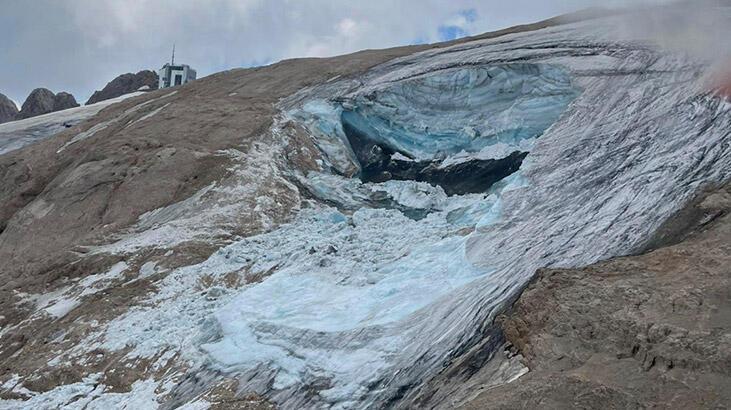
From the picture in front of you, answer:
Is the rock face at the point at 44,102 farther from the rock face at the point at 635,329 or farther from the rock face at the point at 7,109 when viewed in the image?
the rock face at the point at 635,329

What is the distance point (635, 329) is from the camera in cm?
839

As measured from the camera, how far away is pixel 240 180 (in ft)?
66.8

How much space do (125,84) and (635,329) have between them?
58382mm

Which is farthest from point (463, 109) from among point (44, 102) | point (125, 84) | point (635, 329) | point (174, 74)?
point (44, 102)

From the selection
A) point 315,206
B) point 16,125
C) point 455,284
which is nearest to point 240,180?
point 315,206

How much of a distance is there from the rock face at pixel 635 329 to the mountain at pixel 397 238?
3cm

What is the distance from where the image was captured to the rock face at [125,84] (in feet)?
200

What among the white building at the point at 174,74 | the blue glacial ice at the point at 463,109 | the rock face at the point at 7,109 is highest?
the rock face at the point at 7,109

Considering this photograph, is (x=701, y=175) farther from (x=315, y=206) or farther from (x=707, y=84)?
(x=315, y=206)

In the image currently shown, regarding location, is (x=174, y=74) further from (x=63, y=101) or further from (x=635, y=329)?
(x=635, y=329)

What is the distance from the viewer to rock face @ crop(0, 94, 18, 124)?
209ft

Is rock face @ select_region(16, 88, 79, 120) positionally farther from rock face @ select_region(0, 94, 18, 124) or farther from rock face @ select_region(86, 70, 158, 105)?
rock face @ select_region(0, 94, 18, 124)

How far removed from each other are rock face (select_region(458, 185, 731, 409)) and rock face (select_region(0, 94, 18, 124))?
A: 206 ft

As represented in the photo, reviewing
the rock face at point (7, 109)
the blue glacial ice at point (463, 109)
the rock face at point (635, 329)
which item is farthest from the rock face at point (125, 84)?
the rock face at point (635, 329)
